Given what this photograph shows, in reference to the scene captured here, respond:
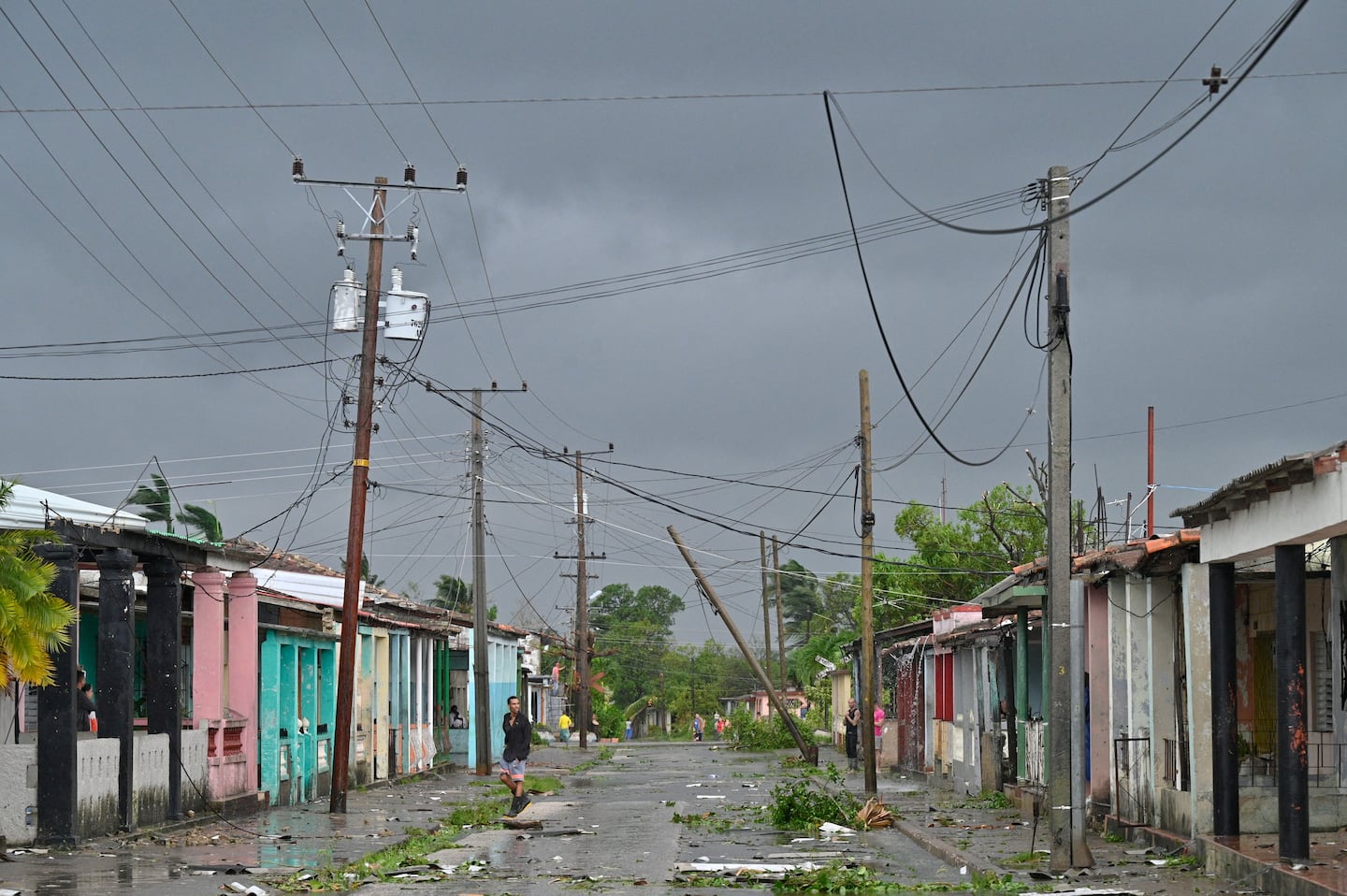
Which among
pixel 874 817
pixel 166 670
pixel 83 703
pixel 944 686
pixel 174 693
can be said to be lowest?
pixel 874 817

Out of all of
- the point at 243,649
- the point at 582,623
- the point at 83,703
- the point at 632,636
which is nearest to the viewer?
the point at 83,703

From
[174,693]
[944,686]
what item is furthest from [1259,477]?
[944,686]

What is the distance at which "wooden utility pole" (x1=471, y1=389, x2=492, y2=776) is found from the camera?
40375 millimetres

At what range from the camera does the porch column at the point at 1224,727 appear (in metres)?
16.3

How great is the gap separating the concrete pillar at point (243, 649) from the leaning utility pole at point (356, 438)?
4.43ft

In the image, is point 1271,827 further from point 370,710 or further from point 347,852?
point 370,710

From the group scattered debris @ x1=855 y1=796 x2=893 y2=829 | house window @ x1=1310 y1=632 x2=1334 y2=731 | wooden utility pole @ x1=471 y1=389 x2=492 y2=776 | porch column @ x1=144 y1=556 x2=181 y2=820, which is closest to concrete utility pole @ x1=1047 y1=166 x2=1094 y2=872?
house window @ x1=1310 y1=632 x2=1334 y2=731

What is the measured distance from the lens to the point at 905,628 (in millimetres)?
42125

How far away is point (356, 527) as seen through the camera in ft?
85.6

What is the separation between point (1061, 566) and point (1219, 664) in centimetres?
188

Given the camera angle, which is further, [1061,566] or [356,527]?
[356,527]

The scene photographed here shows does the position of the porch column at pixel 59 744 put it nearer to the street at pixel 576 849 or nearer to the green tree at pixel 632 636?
the street at pixel 576 849

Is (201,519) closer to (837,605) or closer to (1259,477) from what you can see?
(1259,477)

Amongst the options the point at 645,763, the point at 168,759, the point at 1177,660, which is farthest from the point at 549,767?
the point at 1177,660
